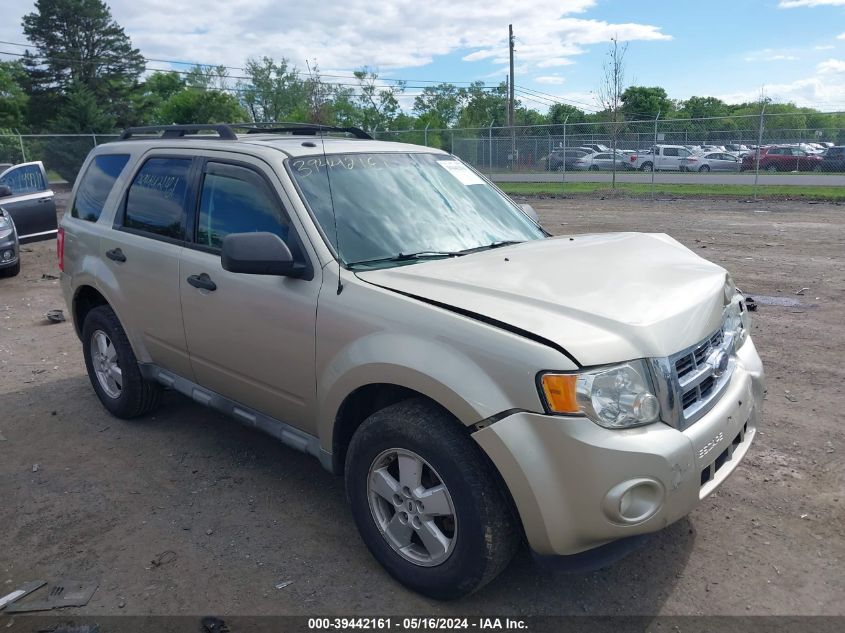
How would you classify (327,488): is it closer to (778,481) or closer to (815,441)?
(778,481)

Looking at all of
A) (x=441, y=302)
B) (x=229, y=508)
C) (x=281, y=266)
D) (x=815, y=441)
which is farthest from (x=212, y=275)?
(x=815, y=441)

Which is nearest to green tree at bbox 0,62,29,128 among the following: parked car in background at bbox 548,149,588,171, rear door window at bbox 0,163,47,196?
parked car in background at bbox 548,149,588,171

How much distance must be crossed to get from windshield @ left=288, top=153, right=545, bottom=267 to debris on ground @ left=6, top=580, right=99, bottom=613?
73.5 inches

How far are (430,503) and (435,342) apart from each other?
2.16 feet

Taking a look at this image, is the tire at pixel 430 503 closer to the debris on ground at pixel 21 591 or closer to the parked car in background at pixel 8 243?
the debris on ground at pixel 21 591

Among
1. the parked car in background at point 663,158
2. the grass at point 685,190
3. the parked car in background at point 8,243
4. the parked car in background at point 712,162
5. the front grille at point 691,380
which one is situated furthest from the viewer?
the parked car in background at point 663,158

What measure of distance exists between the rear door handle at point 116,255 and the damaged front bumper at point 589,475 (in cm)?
303

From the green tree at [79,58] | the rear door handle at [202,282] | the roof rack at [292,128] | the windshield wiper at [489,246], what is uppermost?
the green tree at [79,58]

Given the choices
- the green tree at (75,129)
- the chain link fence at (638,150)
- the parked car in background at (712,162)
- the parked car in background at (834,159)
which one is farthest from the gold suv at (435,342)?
the parked car in background at (712,162)

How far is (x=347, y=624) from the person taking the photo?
290 cm

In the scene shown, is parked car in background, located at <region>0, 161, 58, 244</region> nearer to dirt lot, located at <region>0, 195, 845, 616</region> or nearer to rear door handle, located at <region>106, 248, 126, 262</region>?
dirt lot, located at <region>0, 195, 845, 616</region>

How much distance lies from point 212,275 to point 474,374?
6.07 ft

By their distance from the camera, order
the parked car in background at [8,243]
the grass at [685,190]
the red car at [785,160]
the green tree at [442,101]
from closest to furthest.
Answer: the parked car in background at [8,243] < the grass at [685,190] < the red car at [785,160] < the green tree at [442,101]

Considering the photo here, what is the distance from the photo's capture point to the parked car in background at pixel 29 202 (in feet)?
36.7
